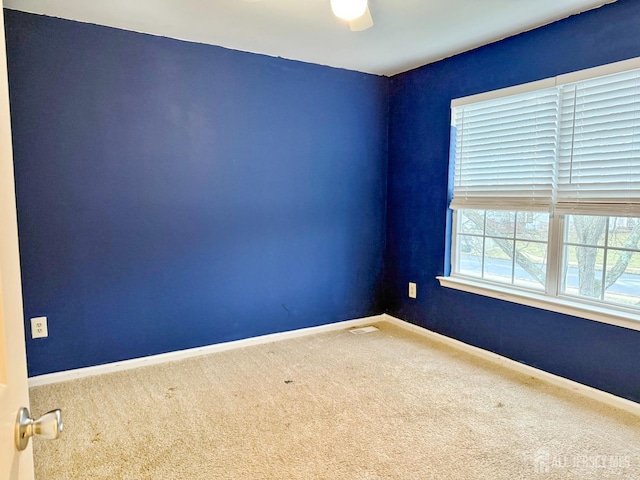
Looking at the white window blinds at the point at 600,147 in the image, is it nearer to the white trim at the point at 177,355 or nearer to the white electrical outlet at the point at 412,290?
the white electrical outlet at the point at 412,290

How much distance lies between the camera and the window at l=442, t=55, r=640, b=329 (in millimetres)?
2383

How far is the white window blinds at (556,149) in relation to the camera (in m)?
2.35

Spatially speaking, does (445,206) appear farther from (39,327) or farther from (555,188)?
(39,327)

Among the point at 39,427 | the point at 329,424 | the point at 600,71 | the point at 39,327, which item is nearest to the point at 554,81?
the point at 600,71

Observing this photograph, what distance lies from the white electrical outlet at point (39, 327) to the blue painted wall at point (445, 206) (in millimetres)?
2752

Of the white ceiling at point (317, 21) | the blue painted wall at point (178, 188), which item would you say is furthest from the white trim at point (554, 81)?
the blue painted wall at point (178, 188)

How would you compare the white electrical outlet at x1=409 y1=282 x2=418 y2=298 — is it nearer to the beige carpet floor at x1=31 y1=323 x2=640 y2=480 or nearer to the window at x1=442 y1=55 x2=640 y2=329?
the window at x1=442 y1=55 x2=640 y2=329

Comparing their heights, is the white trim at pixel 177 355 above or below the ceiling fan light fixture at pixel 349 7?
below

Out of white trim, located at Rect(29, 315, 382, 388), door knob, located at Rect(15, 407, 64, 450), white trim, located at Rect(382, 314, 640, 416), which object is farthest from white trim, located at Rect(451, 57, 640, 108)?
door knob, located at Rect(15, 407, 64, 450)

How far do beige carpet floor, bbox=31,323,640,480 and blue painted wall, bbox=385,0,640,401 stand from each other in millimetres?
230

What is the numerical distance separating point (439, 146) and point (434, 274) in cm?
105

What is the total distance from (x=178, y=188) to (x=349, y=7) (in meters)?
1.73

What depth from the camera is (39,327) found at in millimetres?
2668

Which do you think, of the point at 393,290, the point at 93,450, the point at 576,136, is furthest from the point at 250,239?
the point at 576,136
